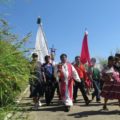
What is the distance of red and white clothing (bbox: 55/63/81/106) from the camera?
1238 centimetres

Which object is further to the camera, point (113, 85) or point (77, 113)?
point (77, 113)

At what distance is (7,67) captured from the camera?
12.5 ft

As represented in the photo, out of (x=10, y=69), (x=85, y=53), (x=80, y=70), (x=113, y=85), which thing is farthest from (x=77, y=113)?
(x=10, y=69)

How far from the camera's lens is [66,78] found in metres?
12.4

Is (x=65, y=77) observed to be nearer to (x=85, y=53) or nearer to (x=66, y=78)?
(x=66, y=78)

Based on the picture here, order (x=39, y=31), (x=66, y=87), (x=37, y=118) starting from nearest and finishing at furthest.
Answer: (x=37, y=118) → (x=66, y=87) → (x=39, y=31)

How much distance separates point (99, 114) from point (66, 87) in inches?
62.7

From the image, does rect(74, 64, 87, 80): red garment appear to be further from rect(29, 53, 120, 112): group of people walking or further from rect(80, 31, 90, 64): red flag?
rect(80, 31, 90, 64): red flag

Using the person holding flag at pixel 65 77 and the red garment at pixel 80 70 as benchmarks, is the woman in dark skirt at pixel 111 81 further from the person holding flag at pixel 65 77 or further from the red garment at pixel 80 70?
the red garment at pixel 80 70

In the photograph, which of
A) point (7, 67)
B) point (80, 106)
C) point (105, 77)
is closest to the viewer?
point (7, 67)

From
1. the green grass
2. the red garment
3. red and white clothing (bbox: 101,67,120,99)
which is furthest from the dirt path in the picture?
the green grass

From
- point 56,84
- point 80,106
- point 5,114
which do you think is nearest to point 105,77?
point 80,106

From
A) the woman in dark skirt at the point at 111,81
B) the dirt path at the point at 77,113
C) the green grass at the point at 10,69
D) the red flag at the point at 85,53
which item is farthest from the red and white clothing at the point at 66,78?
the green grass at the point at 10,69

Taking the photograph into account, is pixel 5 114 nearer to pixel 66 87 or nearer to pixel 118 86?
pixel 118 86
